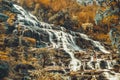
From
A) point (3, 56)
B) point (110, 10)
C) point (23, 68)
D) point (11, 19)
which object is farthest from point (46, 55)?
point (110, 10)

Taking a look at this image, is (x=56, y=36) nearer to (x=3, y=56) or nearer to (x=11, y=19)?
(x=11, y=19)

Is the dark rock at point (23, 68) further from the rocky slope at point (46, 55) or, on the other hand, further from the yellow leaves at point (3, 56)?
the yellow leaves at point (3, 56)

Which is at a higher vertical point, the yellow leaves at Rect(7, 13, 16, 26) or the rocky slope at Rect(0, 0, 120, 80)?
the yellow leaves at Rect(7, 13, 16, 26)

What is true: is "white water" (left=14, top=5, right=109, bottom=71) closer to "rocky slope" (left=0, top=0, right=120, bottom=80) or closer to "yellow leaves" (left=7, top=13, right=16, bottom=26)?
"rocky slope" (left=0, top=0, right=120, bottom=80)

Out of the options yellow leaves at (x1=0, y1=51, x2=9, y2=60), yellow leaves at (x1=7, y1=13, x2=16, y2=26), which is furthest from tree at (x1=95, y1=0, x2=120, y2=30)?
yellow leaves at (x1=7, y1=13, x2=16, y2=26)

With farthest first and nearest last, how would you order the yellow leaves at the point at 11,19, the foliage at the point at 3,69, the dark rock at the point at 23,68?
1. the yellow leaves at the point at 11,19
2. the dark rock at the point at 23,68
3. the foliage at the point at 3,69

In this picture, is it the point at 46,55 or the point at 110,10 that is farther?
the point at 46,55

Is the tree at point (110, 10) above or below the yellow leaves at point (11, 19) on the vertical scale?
above

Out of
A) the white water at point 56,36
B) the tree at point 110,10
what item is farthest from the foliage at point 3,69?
the tree at point 110,10

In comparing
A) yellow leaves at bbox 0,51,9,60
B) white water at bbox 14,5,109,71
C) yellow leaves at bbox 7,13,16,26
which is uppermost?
yellow leaves at bbox 7,13,16,26

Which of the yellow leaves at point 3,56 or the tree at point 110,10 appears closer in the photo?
the tree at point 110,10
